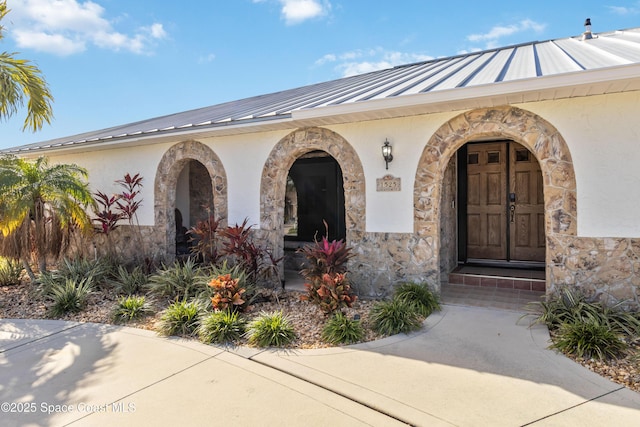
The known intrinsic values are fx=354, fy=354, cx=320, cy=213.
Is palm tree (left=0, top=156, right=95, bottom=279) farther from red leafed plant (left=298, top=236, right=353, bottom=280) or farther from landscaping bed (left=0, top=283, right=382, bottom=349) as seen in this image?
red leafed plant (left=298, top=236, right=353, bottom=280)

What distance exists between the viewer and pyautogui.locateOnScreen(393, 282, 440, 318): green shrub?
510 cm

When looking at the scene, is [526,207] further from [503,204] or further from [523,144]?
[523,144]

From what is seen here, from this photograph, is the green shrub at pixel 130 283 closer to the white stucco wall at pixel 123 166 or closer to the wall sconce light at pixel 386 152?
the white stucco wall at pixel 123 166

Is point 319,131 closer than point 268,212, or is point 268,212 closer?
point 319,131

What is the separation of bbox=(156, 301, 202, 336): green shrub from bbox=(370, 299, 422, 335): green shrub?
7.96 ft

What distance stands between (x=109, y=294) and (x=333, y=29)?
8.70m

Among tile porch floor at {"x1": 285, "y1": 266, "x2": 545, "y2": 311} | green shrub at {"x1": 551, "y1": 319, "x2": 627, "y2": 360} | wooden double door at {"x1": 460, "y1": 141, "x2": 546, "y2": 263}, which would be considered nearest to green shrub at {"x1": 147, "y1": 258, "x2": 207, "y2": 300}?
tile porch floor at {"x1": 285, "y1": 266, "x2": 545, "y2": 311}

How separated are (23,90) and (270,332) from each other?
7.65m

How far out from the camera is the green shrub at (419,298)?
16.7ft

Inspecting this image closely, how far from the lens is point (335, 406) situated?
299 cm

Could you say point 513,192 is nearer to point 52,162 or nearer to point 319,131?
point 319,131

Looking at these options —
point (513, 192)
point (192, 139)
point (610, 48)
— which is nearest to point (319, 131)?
point (192, 139)

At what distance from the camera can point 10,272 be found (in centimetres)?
761

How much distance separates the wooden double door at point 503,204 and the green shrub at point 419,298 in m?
2.66
